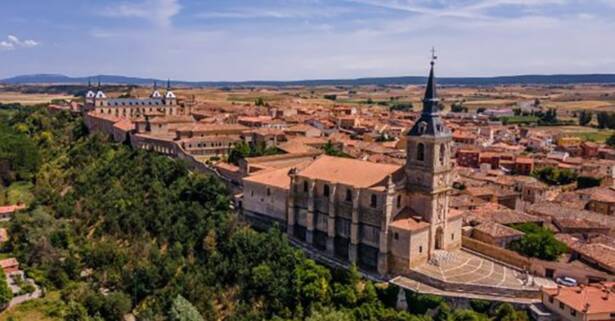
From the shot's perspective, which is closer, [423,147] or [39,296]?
[423,147]

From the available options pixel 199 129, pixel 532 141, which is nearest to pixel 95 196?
pixel 199 129

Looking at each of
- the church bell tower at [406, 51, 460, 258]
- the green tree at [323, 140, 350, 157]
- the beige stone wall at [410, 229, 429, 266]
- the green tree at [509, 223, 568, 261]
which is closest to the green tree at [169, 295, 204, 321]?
the beige stone wall at [410, 229, 429, 266]

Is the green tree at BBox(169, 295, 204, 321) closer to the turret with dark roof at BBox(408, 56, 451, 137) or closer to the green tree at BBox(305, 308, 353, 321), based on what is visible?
the green tree at BBox(305, 308, 353, 321)

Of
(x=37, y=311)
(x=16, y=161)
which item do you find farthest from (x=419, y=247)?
(x=16, y=161)

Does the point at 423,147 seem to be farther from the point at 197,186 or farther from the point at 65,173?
the point at 65,173

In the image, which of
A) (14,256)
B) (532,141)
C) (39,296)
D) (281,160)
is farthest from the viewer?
(532,141)

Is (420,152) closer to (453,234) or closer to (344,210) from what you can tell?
(453,234)
